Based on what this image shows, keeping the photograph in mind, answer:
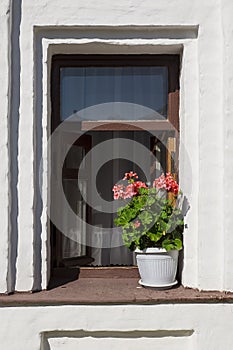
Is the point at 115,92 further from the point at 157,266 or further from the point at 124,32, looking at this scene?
the point at 157,266

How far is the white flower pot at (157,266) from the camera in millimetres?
2756

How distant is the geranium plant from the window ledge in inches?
9.0

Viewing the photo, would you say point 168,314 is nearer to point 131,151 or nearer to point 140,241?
point 140,241

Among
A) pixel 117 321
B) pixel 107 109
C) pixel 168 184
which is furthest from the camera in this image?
pixel 107 109

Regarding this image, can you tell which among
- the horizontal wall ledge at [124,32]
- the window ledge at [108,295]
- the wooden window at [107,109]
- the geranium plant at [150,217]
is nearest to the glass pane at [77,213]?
the wooden window at [107,109]

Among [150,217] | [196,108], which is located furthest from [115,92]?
[150,217]

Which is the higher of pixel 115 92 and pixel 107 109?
pixel 115 92

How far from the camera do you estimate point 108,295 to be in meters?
2.71

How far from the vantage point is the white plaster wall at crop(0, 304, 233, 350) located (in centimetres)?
266

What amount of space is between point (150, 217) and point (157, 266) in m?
0.25

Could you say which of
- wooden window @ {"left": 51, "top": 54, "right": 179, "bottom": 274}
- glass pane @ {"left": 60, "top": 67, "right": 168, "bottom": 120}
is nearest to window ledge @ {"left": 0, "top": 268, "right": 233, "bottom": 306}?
wooden window @ {"left": 51, "top": 54, "right": 179, "bottom": 274}

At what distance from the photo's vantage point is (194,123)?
2.83m

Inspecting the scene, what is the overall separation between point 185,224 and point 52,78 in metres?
1.11

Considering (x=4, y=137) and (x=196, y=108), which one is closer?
(x=4, y=137)
